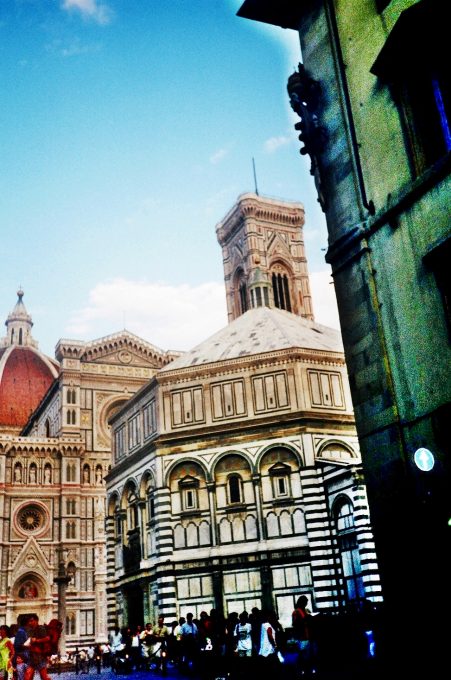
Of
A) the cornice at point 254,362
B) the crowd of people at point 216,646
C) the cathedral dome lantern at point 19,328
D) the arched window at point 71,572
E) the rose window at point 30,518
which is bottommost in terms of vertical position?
the crowd of people at point 216,646

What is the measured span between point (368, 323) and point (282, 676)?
7.04 m

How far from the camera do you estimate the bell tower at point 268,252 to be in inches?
2138

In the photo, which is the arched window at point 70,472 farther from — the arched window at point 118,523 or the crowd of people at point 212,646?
the crowd of people at point 212,646

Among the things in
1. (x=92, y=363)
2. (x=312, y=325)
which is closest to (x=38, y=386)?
(x=92, y=363)

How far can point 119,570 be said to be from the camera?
106 feet

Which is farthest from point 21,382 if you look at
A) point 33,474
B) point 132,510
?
point 132,510

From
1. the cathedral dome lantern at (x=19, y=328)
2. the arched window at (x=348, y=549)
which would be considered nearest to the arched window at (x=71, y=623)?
the arched window at (x=348, y=549)

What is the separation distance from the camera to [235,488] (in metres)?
28.0

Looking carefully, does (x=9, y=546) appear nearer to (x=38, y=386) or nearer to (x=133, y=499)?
(x=133, y=499)

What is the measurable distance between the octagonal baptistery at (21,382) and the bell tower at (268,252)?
3118 cm

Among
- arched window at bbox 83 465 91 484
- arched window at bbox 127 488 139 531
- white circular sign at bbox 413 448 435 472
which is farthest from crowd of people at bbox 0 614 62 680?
arched window at bbox 83 465 91 484

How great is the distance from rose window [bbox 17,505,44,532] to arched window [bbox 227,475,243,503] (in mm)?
27078

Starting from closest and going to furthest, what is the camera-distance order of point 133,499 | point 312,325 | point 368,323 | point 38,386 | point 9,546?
point 368,323
point 133,499
point 312,325
point 9,546
point 38,386

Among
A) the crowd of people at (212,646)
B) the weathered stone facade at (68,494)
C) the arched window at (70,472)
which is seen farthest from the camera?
the arched window at (70,472)
